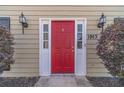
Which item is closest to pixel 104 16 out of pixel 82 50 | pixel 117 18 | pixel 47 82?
pixel 117 18

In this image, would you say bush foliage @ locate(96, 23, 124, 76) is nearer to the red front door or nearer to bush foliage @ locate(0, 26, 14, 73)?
the red front door

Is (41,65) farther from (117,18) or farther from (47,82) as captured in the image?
(117,18)

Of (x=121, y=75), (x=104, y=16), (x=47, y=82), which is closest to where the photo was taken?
(x=121, y=75)

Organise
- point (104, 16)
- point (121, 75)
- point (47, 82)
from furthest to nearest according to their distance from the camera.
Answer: point (104, 16), point (47, 82), point (121, 75)

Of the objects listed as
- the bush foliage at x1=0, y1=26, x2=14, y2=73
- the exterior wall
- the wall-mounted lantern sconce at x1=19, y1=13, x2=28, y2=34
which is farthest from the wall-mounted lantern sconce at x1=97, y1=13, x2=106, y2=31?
the bush foliage at x1=0, y1=26, x2=14, y2=73

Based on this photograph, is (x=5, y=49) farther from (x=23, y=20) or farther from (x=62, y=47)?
(x=62, y=47)

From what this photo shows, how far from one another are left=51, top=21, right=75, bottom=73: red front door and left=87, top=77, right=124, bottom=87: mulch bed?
982mm

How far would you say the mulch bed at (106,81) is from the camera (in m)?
8.39

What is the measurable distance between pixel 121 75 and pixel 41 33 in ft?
10.5

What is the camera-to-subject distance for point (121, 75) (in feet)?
26.6

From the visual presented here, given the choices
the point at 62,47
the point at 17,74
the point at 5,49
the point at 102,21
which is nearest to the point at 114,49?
the point at 102,21

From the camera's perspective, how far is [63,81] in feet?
29.7

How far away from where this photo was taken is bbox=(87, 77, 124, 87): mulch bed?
8.39m

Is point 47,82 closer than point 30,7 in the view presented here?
Yes
